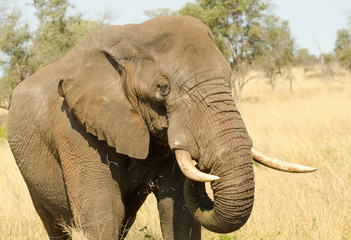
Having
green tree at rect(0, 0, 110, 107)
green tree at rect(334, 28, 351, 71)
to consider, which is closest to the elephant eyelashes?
green tree at rect(0, 0, 110, 107)

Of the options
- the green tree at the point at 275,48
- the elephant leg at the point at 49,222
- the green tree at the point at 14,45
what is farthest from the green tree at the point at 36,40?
the elephant leg at the point at 49,222

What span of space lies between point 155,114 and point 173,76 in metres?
0.32

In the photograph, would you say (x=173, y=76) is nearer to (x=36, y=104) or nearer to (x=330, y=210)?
(x=36, y=104)

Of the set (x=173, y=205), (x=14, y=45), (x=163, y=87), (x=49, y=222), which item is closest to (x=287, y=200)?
(x=173, y=205)

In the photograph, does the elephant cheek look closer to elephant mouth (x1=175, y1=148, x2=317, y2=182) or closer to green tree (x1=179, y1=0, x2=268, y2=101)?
elephant mouth (x1=175, y1=148, x2=317, y2=182)

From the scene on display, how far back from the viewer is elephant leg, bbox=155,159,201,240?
3.77m

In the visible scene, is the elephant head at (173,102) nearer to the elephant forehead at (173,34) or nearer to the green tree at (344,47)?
the elephant forehead at (173,34)

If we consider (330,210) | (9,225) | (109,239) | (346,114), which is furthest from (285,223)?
(346,114)

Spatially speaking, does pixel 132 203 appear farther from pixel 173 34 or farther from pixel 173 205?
pixel 173 34

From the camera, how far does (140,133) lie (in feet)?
10.7

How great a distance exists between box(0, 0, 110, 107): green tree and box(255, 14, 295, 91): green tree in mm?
9427

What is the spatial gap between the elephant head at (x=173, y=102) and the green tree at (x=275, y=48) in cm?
2194

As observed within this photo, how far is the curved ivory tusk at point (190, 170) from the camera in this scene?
2.70 meters

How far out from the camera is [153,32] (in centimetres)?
318
